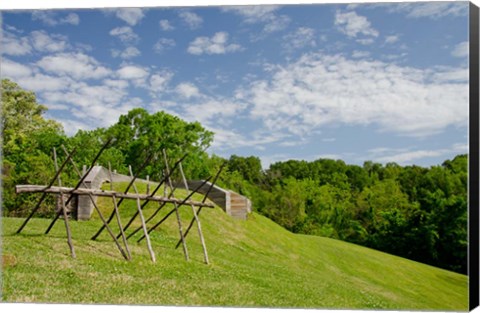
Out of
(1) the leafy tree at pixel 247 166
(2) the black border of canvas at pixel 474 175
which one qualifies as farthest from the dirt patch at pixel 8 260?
(1) the leafy tree at pixel 247 166

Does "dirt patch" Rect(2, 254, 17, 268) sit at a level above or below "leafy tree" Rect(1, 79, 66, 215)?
below

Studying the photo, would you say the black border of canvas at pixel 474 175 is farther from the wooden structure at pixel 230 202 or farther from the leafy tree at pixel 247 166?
the leafy tree at pixel 247 166

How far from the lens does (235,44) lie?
60.1ft

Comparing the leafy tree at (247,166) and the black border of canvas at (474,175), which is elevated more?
the leafy tree at (247,166)

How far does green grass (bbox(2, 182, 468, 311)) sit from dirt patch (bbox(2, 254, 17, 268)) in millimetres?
18

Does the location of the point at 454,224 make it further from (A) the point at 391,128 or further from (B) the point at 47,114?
(B) the point at 47,114

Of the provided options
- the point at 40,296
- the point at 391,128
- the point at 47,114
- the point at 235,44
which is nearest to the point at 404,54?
the point at 235,44

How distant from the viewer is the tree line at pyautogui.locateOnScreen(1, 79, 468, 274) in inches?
984

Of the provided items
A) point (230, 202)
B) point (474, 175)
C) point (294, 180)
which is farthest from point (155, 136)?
point (474, 175)

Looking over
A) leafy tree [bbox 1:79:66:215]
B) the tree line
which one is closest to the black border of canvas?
the tree line

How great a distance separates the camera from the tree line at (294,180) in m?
25.0

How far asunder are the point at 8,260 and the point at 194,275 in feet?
13.0

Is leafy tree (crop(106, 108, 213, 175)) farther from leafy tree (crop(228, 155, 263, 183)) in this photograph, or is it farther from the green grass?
the green grass

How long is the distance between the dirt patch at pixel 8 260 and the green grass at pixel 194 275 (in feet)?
0.06
